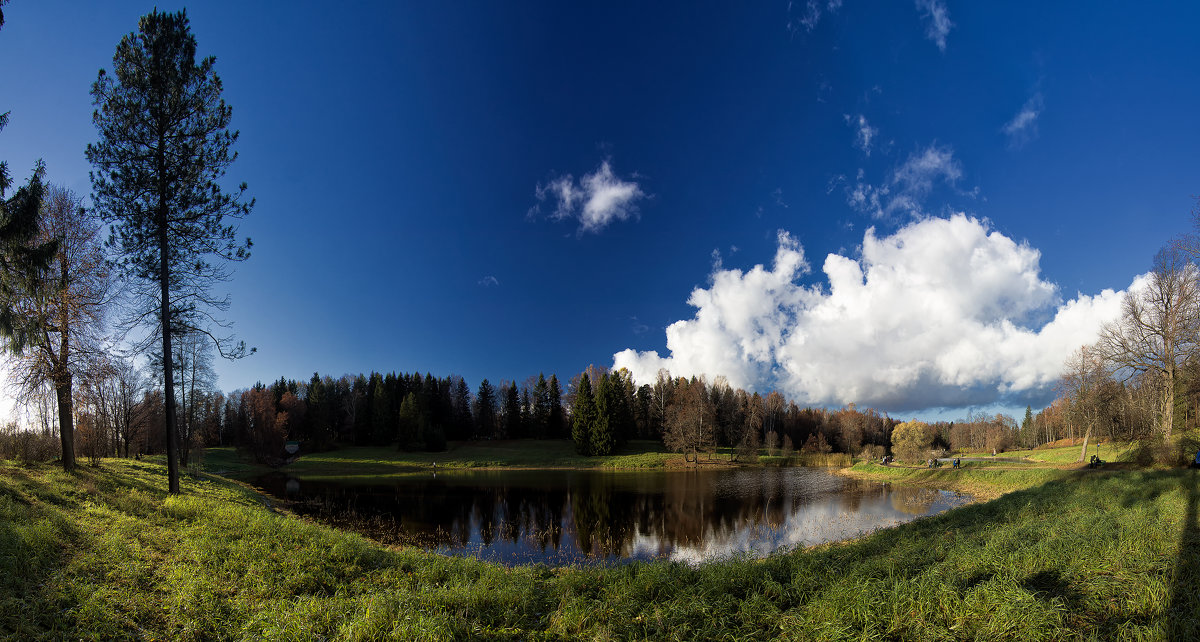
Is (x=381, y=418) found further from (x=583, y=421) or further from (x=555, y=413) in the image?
(x=583, y=421)

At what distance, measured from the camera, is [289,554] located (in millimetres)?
9305

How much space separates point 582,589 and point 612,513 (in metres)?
17.7

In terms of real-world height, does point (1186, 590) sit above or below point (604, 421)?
above

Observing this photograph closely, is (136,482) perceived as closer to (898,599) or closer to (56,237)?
(56,237)

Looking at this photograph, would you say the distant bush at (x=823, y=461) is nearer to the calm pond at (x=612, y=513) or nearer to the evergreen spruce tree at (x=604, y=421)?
the calm pond at (x=612, y=513)

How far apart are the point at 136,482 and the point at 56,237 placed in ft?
30.2

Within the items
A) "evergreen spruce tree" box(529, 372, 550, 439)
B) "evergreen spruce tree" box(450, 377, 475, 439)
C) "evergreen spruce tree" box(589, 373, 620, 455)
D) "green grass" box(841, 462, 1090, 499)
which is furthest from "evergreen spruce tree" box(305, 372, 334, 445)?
"green grass" box(841, 462, 1090, 499)

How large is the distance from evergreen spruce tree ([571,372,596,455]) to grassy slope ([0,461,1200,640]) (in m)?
→ 56.6

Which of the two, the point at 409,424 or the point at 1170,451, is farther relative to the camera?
the point at 409,424

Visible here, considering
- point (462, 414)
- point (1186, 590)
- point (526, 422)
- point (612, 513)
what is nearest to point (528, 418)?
point (526, 422)

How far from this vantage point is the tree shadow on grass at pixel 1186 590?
4703 mm

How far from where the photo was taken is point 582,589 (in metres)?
7.63

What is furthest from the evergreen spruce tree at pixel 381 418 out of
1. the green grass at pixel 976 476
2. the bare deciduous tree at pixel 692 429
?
the green grass at pixel 976 476

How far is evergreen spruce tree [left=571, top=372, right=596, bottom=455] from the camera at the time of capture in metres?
65.9
